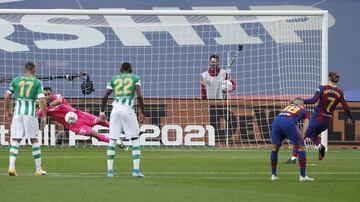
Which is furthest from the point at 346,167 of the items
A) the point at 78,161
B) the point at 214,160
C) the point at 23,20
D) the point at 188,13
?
the point at 23,20

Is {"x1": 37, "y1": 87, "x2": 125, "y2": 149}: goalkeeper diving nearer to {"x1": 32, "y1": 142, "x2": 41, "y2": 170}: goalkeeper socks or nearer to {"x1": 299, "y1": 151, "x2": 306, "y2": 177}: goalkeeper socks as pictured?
{"x1": 32, "y1": 142, "x2": 41, "y2": 170}: goalkeeper socks

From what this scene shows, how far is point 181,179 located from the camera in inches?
681

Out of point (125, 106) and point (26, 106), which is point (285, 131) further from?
point (26, 106)

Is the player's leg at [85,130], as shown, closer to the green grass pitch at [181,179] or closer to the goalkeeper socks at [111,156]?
the green grass pitch at [181,179]

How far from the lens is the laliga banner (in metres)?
29.6

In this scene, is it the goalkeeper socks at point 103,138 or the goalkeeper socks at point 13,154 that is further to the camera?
the goalkeeper socks at point 103,138

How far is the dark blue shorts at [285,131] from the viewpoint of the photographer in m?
17.6

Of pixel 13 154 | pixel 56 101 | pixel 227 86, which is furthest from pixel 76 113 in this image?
pixel 13 154

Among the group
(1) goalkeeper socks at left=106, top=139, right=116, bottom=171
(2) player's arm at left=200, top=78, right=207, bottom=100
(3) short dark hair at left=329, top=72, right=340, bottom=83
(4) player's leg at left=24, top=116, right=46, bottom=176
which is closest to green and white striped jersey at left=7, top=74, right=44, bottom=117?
(4) player's leg at left=24, top=116, right=46, bottom=176

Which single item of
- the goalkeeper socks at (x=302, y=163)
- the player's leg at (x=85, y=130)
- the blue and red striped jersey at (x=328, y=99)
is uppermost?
the blue and red striped jersey at (x=328, y=99)

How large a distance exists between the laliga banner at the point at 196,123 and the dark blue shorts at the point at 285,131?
11842 millimetres

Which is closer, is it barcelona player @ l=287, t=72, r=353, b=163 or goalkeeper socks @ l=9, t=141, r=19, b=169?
goalkeeper socks @ l=9, t=141, r=19, b=169

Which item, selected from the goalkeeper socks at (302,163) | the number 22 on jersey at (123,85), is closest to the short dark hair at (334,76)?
the goalkeeper socks at (302,163)

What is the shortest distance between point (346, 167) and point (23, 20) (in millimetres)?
12991
